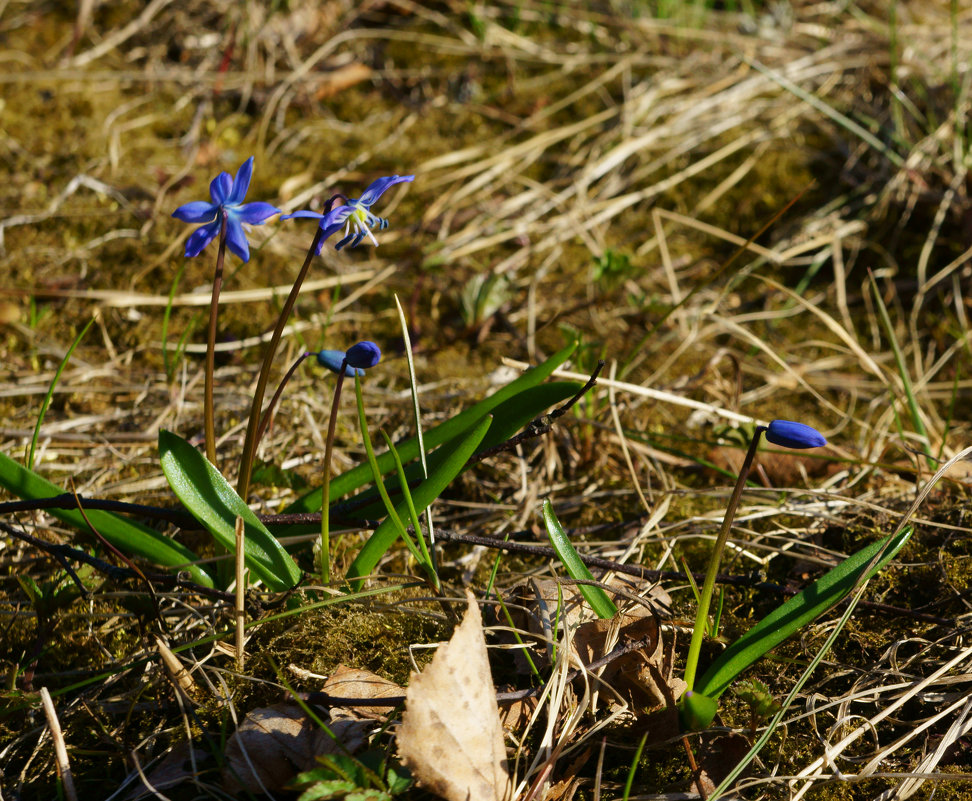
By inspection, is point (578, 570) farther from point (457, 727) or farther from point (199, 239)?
point (199, 239)

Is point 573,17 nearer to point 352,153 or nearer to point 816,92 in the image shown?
point 816,92

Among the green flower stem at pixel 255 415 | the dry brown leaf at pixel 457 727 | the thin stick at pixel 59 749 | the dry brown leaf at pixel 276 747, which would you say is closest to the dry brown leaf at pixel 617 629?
the dry brown leaf at pixel 457 727

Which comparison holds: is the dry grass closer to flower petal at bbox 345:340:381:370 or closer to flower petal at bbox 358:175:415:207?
flower petal at bbox 345:340:381:370

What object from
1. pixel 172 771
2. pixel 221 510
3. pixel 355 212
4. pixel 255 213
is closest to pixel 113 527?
pixel 221 510

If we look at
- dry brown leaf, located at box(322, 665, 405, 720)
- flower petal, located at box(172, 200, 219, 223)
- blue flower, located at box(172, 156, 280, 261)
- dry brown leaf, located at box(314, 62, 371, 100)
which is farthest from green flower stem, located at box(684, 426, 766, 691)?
dry brown leaf, located at box(314, 62, 371, 100)

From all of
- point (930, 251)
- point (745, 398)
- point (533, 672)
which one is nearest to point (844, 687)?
point (533, 672)
